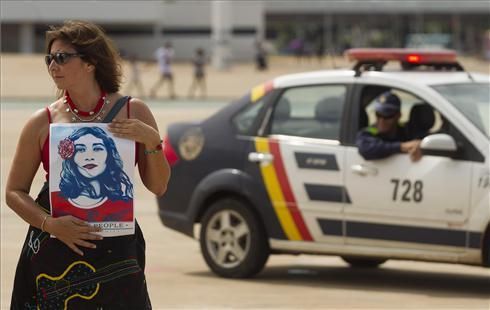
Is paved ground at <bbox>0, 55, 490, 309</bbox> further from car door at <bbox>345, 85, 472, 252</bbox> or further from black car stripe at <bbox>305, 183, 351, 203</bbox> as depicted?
black car stripe at <bbox>305, 183, 351, 203</bbox>

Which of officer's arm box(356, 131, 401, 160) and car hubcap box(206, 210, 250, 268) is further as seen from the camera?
car hubcap box(206, 210, 250, 268)

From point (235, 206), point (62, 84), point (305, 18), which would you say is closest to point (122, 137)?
point (62, 84)

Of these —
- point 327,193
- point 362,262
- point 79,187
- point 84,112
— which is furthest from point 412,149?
point 79,187

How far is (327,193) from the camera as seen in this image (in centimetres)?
1017

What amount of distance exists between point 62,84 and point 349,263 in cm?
685

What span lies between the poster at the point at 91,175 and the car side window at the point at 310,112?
5.47 m

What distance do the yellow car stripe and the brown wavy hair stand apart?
525cm

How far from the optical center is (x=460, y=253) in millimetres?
9648

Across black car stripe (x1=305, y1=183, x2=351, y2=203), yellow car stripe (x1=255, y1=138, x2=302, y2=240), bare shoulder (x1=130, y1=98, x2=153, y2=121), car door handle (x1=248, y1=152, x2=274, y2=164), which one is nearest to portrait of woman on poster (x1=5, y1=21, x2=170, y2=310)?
bare shoulder (x1=130, y1=98, x2=153, y2=121)

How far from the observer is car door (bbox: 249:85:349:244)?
401 inches

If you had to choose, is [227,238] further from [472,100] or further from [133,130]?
[133,130]

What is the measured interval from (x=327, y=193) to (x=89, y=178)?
5.33 metres

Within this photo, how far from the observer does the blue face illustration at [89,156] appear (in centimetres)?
497

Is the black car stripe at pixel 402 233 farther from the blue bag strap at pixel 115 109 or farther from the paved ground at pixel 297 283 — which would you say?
the blue bag strap at pixel 115 109
